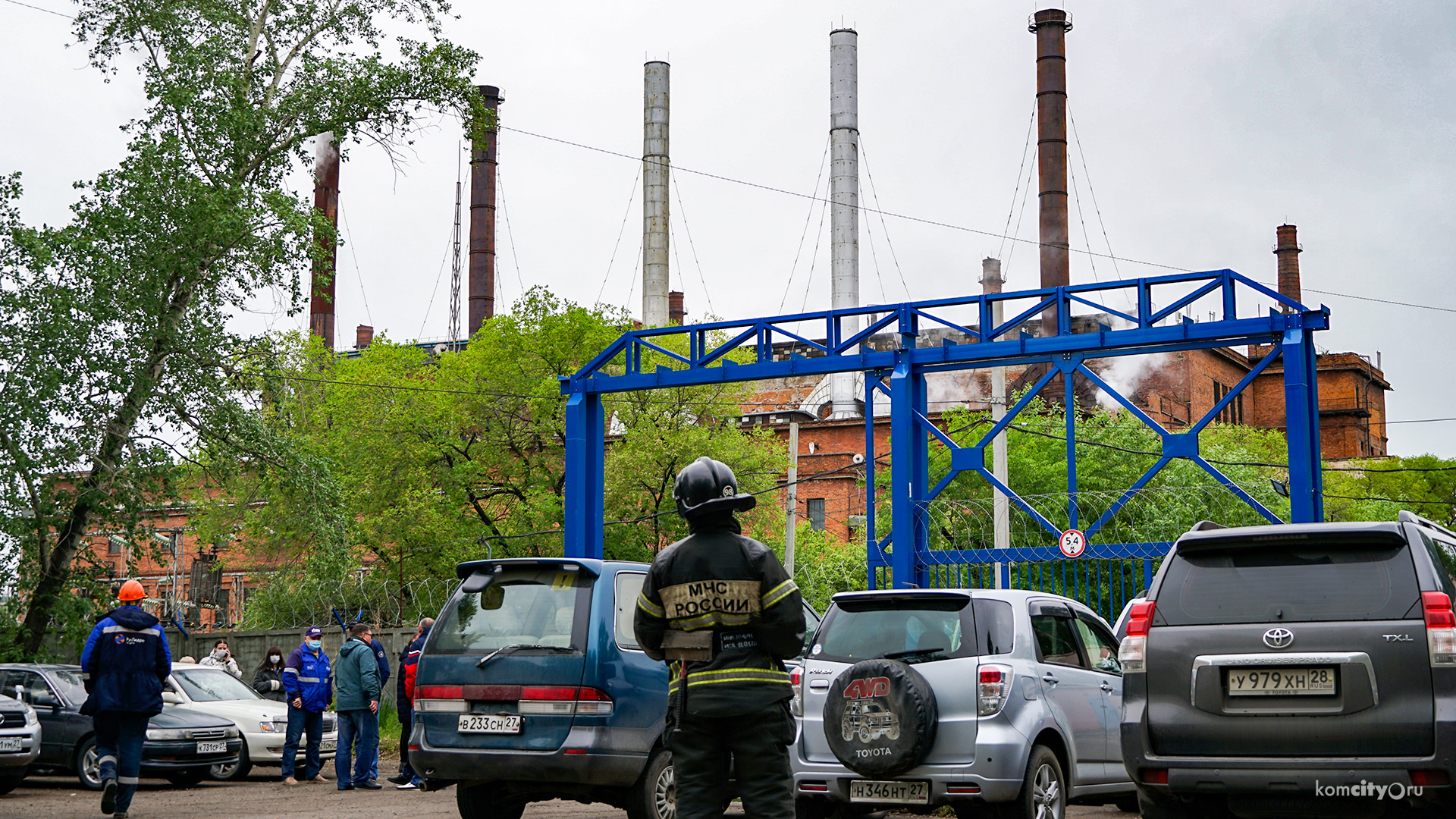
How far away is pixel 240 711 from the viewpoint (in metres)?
17.8

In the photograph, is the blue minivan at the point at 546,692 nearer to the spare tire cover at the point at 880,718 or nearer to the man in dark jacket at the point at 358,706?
the spare tire cover at the point at 880,718

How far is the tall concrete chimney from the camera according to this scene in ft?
187

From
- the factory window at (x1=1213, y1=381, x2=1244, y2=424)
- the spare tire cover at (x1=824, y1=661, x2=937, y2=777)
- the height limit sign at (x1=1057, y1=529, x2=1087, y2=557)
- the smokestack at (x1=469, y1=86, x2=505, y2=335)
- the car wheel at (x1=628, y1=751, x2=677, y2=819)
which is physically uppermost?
the smokestack at (x1=469, y1=86, x2=505, y2=335)

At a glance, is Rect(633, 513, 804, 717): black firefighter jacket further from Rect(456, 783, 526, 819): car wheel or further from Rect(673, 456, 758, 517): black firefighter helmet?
Rect(456, 783, 526, 819): car wheel

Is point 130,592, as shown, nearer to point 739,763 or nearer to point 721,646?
point 721,646

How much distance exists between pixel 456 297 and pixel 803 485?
2247 centimetres

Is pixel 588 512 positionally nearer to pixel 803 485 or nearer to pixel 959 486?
pixel 959 486

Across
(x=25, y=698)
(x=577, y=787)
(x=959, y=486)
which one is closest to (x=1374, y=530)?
(x=577, y=787)

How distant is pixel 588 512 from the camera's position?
2178cm

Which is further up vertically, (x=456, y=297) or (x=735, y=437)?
(x=456, y=297)

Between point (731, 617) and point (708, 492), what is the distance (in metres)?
0.56

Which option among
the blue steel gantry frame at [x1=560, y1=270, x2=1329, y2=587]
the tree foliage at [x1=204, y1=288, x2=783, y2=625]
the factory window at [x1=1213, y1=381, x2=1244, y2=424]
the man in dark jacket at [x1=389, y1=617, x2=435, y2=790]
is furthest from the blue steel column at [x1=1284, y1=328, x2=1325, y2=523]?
the factory window at [x1=1213, y1=381, x2=1244, y2=424]

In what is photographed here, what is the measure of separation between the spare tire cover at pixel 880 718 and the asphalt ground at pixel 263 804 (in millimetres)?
3256

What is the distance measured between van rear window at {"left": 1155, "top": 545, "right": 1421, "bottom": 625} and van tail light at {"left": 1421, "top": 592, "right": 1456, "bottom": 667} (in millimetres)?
63
